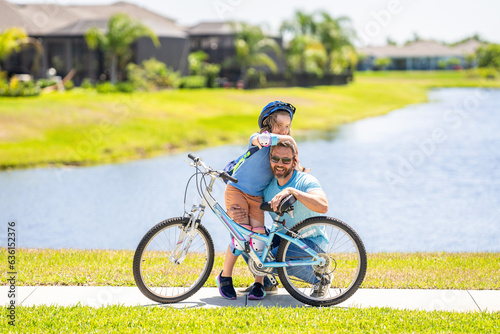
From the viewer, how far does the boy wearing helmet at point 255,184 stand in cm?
606

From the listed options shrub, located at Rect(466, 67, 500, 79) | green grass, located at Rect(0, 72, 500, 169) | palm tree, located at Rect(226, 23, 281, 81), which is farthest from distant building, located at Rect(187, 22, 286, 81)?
shrub, located at Rect(466, 67, 500, 79)

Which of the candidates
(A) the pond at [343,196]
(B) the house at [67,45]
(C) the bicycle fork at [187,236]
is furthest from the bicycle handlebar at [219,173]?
(B) the house at [67,45]

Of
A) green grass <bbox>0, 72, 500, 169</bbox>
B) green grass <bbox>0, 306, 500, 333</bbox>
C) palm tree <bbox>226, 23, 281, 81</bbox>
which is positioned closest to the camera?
green grass <bbox>0, 306, 500, 333</bbox>

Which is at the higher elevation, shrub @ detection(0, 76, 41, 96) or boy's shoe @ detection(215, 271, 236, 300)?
shrub @ detection(0, 76, 41, 96)

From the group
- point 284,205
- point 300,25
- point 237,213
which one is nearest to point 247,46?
point 300,25

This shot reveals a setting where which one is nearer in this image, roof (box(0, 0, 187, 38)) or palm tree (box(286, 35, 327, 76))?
roof (box(0, 0, 187, 38))

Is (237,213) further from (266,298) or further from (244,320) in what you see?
(244,320)

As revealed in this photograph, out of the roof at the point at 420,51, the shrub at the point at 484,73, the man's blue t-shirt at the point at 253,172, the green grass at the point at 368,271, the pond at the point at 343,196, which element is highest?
the roof at the point at 420,51

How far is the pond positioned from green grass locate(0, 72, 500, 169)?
4.71 ft

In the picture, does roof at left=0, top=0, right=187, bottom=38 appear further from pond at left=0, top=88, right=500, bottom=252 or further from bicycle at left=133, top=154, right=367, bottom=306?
bicycle at left=133, top=154, right=367, bottom=306

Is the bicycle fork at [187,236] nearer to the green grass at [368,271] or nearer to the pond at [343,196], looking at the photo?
the green grass at [368,271]

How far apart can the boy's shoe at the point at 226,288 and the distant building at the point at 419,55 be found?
13252 centimetres

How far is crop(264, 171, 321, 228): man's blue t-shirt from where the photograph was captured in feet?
19.8

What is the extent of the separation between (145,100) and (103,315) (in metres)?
29.4
